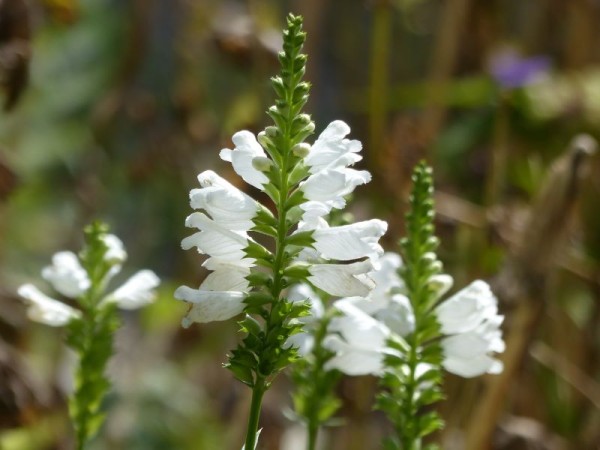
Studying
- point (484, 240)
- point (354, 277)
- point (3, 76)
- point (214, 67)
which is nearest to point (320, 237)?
point (354, 277)

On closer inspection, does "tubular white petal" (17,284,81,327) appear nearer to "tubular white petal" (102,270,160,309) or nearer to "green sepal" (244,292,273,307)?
"tubular white petal" (102,270,160,309)

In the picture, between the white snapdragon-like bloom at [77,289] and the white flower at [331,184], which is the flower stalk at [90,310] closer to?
the white snapdragon-like bloom at [77,289]

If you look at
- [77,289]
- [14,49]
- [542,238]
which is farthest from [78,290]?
[542,238]

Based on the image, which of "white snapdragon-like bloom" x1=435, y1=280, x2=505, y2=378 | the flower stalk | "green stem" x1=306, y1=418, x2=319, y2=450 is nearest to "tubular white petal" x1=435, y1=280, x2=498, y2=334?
"white snapdragon-like bloom" x1=435, y1=280, x2=505, y2=378

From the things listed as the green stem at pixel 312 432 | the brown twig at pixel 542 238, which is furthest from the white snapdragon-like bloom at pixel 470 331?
the brown twig at pixel 542 238

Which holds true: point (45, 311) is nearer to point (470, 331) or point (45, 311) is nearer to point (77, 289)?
point (77, 289)
